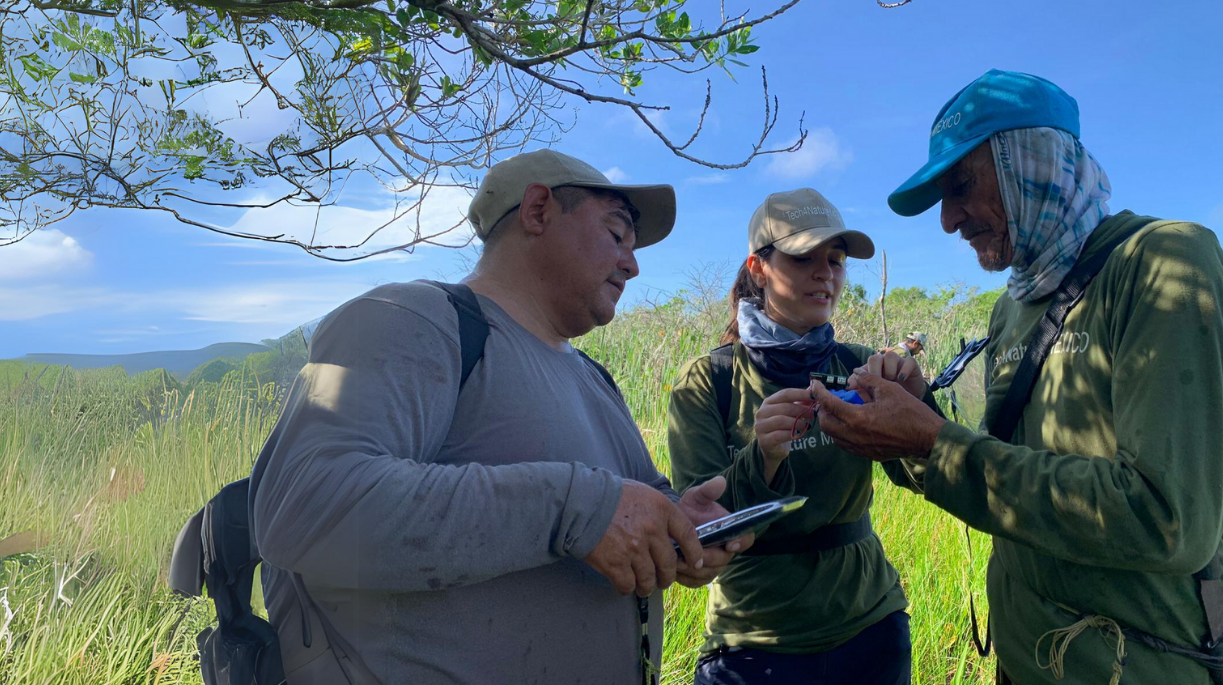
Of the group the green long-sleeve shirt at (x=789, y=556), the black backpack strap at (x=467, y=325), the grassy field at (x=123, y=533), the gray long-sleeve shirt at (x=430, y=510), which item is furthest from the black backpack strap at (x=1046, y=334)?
the grassy field at (x=123, y=533)

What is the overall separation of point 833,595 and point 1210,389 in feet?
3.83

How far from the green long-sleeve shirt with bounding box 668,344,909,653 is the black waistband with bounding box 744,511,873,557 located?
0.02 metres

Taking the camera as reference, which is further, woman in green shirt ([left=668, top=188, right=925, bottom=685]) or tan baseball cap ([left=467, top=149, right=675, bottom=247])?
woman in green shirt ([left=668, top=188, right=925, bottom=685])

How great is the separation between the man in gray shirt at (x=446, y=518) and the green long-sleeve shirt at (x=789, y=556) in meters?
0.70

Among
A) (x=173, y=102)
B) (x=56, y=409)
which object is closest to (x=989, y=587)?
(x=173, y=102)

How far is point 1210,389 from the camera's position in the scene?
151 cm

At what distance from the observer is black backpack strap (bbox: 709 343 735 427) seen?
2562 millimetres

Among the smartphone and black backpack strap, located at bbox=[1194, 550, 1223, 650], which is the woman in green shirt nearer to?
the smartphone

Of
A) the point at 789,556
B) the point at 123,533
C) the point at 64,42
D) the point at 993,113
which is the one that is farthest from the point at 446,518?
the point at 123,533

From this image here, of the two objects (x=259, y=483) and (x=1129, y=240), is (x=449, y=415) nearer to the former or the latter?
(x=259, y=483)

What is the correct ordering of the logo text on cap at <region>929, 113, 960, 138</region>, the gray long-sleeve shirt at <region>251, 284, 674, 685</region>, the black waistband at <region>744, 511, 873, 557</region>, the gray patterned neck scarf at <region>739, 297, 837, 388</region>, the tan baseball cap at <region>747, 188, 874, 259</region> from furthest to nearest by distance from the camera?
the tan baseball cap at <region>747, 188, 874, 259</region> < the gray patterned neck scarf at <region>739, 297, 837, 388</region> < the black waistband at <region>744, 511, 873, 557</region> < the logo text on cap at <region>929, 113, 960, 138</region> < the gray long-sleeve shirt at <region>251, 284, 674, 685</region>

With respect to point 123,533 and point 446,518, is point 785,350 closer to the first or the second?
point 446,518

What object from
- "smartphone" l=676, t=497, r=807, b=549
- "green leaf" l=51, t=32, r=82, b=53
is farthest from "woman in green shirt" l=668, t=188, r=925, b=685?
"green leaf" l=51, t=32, r=82, b=53

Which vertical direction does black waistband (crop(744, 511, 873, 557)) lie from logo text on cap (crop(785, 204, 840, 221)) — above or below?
below
